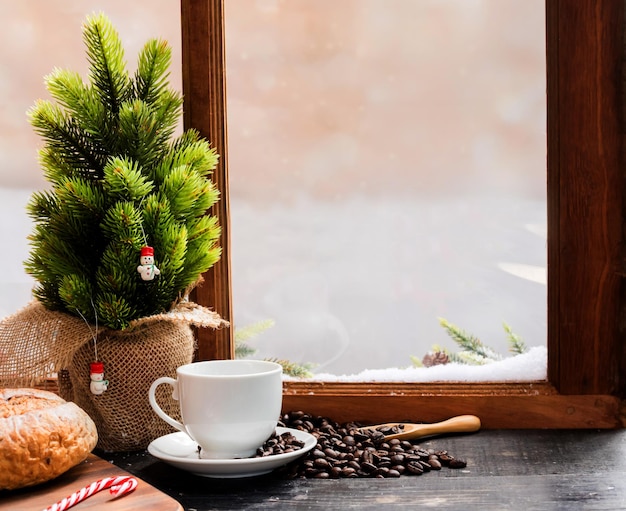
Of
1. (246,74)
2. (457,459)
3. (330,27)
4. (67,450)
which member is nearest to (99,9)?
(246,74)

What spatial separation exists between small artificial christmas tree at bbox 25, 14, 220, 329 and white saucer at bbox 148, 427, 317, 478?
0.18 m

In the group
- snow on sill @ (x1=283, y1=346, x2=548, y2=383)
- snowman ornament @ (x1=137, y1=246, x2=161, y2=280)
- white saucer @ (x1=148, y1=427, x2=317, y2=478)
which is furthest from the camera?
snow on sill @ (x1=283, y1=346, x2=548, y2=383)

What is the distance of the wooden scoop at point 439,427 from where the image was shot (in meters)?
1.07

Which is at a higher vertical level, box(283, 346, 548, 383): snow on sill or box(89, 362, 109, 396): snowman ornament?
box(89, 362, 109, 396): snowman ornament

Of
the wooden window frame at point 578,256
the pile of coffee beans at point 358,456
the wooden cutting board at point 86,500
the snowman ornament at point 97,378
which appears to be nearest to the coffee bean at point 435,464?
the pile of coffee beans at point 358,456

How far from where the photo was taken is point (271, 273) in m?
1.24

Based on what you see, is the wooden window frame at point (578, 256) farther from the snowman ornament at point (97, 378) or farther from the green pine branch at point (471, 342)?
the snowman ornament at point (97, 378)

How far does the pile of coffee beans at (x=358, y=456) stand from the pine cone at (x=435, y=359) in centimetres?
20

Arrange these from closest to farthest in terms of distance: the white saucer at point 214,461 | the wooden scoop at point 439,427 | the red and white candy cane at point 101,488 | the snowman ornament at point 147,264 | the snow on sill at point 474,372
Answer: the red and white candy cane at point 101,488 < the white saucer at point 214,461 < the snowman ornament at point 147,264 < the wooden scoop at point 439,427 < the snow on sill at point 474,372

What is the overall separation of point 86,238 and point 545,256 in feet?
2.39

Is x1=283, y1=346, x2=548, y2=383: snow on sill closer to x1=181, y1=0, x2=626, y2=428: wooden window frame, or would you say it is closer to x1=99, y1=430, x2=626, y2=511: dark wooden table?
x1=181, y1=0, x2=626, y2=428: wooden window frame

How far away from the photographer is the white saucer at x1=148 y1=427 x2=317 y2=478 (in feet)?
2.83

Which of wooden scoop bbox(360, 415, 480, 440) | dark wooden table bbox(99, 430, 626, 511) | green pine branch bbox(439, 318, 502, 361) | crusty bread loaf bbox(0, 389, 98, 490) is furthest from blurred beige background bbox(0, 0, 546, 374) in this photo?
crusty bread loaf bbox(0, 389, 98, 490)

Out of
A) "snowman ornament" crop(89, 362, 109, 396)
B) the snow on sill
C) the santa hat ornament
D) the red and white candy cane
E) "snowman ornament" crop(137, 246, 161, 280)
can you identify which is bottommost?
the red and white candy cane
